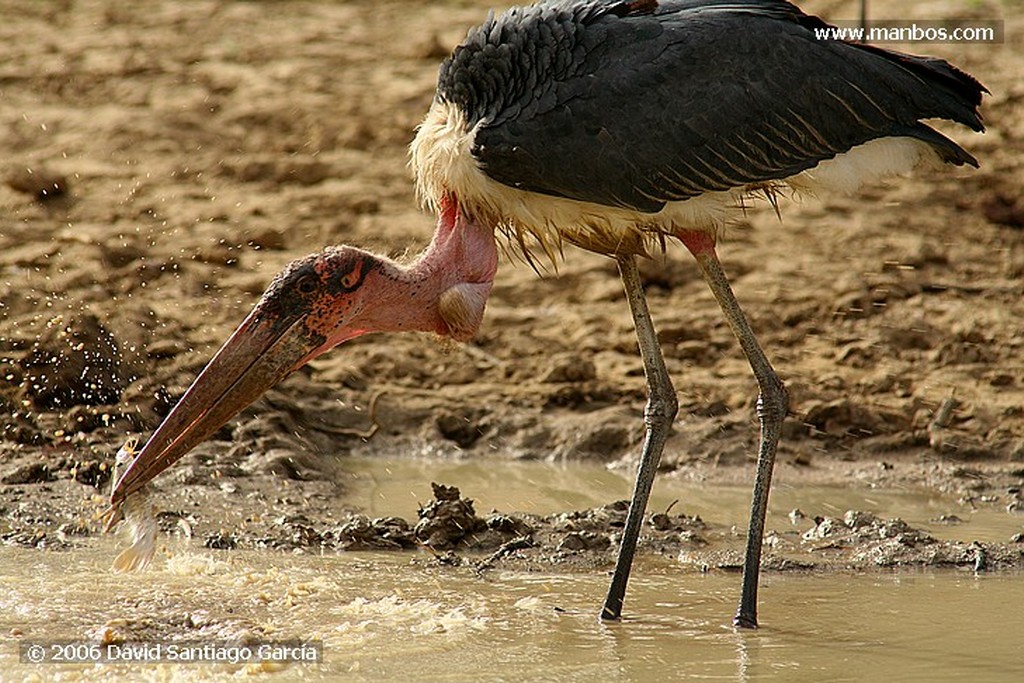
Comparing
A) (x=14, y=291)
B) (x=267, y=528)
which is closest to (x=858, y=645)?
(x=267, y=528)

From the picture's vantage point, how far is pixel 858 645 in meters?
5.53

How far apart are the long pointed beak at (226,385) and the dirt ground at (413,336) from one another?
Result: 0.86 metres

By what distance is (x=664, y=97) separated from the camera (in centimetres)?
587

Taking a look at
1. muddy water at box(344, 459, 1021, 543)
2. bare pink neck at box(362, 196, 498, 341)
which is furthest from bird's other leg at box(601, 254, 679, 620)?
muddy water at box(344, 459, 1021, 543)

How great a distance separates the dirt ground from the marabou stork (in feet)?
1.25

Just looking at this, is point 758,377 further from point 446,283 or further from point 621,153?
point 446,283

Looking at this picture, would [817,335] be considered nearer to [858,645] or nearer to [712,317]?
[712,317]

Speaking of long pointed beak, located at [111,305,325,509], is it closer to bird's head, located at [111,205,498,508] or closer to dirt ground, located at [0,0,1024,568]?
bird's head, located at [111,205,498,508]

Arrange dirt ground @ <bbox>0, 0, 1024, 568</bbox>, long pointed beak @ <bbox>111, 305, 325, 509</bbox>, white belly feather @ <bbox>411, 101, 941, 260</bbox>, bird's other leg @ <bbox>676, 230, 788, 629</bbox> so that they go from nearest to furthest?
long pointed beak @ <bbox>111, 305, 325, 509</bbox>
white belly feather @ <bbox>411, 101, 941, 260</bbox>
bird's other leg @ <bbox>676, 230, 788, 629</bbox>
dirt ground @ <bbox>0, 0, 1024, 568</bbox>

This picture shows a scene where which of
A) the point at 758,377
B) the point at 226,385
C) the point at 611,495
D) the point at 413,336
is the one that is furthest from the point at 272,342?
the point at 413,336

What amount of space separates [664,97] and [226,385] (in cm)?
189

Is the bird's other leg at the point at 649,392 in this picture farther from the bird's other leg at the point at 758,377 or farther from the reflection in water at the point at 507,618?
the reflection in water at the point at 507,618

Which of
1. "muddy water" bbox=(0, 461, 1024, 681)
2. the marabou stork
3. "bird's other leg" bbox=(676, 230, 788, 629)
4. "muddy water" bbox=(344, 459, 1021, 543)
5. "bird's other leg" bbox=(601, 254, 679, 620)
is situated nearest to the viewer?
"muddy water" bbox=(0, 461, 1024, 681)

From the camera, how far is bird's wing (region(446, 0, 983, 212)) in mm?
5801
